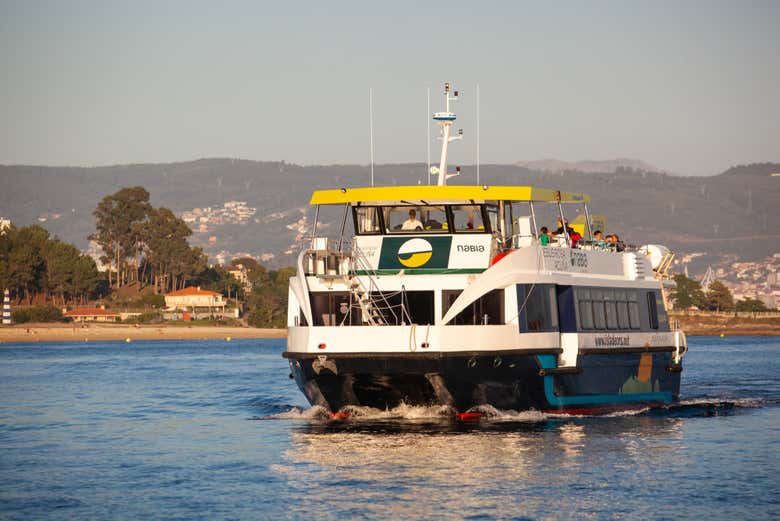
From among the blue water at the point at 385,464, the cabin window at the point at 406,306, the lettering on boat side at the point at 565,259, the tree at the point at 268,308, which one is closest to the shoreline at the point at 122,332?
the tree at the point at 268,308

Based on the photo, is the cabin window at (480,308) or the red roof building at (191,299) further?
the red roof building at (191,299)

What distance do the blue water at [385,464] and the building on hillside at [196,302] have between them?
145m

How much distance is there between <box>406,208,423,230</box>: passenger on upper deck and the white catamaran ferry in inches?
1.5

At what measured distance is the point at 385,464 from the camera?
2420 cm

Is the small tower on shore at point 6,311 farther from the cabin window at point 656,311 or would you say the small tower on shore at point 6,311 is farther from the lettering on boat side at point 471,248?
the lettering on boat side at point 471,248

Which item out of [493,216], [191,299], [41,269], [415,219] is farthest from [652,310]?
[191,299]

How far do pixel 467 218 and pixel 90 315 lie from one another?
144m

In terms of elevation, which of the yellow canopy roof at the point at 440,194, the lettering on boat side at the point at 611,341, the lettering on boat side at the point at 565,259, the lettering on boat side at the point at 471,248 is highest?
the yellow canopy roof at the point at 440,194

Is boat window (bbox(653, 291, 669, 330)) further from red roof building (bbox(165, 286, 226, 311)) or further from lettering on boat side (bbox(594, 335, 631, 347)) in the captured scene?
red roof building (bbox(165, 286, 226, 311))

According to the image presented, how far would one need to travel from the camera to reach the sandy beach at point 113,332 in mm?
150750

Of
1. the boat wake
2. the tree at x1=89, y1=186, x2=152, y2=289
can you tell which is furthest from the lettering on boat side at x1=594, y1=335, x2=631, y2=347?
the tree at x1=89, y1=186, x2=152, y2=289

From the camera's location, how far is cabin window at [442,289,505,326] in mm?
29141

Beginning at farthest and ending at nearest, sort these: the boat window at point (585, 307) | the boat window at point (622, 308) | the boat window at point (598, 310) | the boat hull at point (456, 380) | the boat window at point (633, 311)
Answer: the boat window at point (633, 311) < the boat window at point (622, 308) < the boat window at point (598, 310) < the boat window at point (585, 307) < the boat hull at point (456, 380)

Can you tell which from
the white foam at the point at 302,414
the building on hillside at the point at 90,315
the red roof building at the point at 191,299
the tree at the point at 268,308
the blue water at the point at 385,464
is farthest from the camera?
the red roof building at the point at 191,299
